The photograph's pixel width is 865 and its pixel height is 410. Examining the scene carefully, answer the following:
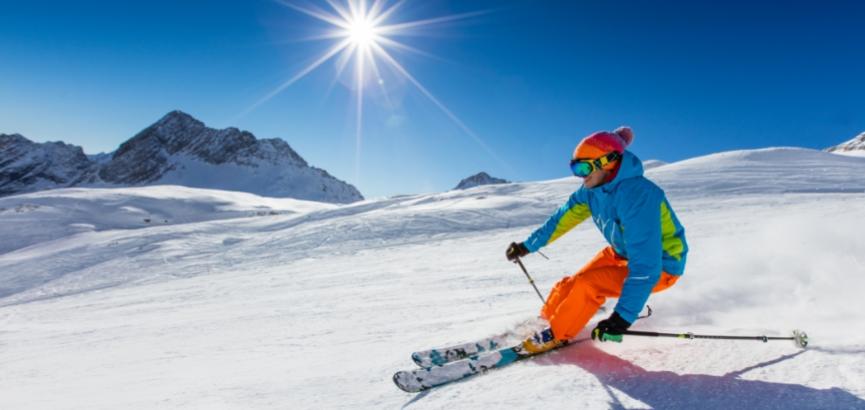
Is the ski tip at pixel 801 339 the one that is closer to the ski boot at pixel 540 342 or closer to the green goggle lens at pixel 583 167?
the ski boot at pixel 540 342

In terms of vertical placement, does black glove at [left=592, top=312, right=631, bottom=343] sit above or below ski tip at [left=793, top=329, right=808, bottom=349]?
below

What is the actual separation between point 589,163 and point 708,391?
63.4 inches

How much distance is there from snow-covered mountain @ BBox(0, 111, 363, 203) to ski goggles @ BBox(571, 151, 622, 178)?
12536cm

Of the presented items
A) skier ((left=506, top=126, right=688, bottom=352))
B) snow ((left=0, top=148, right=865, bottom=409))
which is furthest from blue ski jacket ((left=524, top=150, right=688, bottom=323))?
snow ((left=0, top=148, right=865, bottom=409))

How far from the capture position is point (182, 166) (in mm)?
148750

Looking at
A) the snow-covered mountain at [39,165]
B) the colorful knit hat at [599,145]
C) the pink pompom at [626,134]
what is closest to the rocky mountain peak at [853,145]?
the pink pompom at [626,134]

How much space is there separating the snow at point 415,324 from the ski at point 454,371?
73 millimetres

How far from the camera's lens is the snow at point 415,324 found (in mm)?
2695

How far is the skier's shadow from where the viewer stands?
224 centimetres

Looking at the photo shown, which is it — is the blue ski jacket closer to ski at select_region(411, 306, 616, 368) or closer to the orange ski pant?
the orange ski pant


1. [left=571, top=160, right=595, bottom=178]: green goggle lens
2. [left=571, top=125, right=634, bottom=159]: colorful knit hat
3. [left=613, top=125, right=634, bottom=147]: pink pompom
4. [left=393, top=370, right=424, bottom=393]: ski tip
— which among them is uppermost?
[left=613, top=125, right=634, bottom=147]: pink pompom

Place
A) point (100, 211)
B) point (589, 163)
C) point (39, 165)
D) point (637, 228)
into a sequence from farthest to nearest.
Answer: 1. point (39, 165)
2. point (100, 211)
3. point (589, 163)
4. point (637, 228)

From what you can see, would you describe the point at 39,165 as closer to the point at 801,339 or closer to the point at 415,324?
the point at 415,324

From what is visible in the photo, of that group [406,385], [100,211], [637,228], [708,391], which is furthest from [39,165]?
[708,391]
